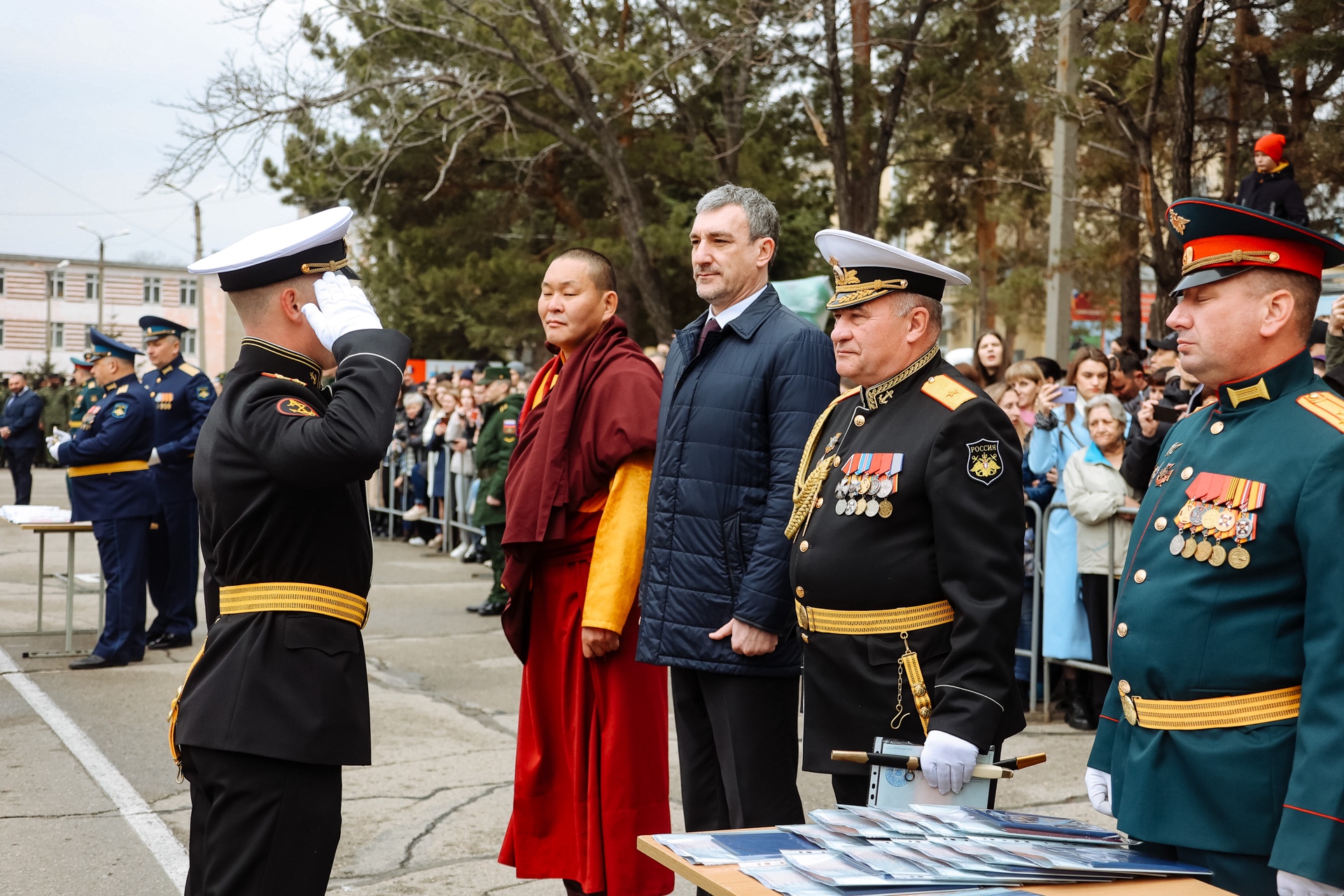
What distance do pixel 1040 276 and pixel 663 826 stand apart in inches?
643

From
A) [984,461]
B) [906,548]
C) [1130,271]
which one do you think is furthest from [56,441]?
[1130,271]

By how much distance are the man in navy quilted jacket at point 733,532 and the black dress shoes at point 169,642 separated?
19.3ft

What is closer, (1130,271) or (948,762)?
(948,762)

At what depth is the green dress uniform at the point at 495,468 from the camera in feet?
31.7

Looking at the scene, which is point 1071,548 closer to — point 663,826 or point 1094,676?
point 1094,676

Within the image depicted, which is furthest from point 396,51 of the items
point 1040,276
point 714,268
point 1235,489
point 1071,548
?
point 1235,489

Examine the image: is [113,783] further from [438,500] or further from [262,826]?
[438,500]

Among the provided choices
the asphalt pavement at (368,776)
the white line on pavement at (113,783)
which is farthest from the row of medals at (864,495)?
the white line on pavement at (113,783)

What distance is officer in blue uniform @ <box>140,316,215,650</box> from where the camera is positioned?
8.44 metres

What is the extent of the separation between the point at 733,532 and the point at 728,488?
0.13 metres

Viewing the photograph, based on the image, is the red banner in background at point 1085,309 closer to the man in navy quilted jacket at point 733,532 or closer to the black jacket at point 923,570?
the man in navy quilted jacket at point 733,532

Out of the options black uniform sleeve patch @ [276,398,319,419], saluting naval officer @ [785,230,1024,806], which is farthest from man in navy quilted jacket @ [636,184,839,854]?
black uniform sleeve patch @ [276,398,319,419]

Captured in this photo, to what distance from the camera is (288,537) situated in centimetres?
275

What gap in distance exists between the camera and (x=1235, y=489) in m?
2.34
